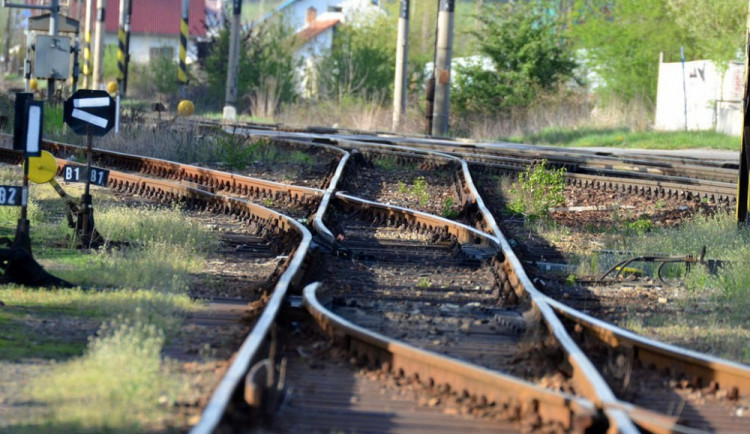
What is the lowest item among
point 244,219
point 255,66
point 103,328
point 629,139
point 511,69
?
point 103,328

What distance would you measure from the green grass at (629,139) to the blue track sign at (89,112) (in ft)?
62.0

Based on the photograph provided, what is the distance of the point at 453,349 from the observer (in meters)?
6.51

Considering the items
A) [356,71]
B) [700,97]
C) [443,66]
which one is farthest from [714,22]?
[443,66]

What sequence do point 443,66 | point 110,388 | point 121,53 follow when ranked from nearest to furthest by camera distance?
point 110,388 → point 443,66 → point 121,53

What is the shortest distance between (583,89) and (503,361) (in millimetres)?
35214

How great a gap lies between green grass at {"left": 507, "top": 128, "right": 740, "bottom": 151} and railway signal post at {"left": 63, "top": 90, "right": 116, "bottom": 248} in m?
18.9

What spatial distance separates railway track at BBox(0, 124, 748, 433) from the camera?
4.98 metres

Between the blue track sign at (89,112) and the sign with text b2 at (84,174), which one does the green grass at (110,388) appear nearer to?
the sign with text b2 at (84,174)

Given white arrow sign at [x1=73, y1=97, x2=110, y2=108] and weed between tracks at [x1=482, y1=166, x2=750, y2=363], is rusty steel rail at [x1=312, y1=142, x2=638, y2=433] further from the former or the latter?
white arrow sign at [x1=73, y1=97, x2=110, y2=108]

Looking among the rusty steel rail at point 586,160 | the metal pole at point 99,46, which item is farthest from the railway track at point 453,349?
the metal pole at point 99,46

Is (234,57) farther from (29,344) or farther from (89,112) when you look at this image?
(29,344)

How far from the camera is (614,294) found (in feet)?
28.9

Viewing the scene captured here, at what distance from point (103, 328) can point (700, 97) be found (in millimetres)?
29830

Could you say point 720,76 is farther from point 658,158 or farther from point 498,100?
point 658,158
